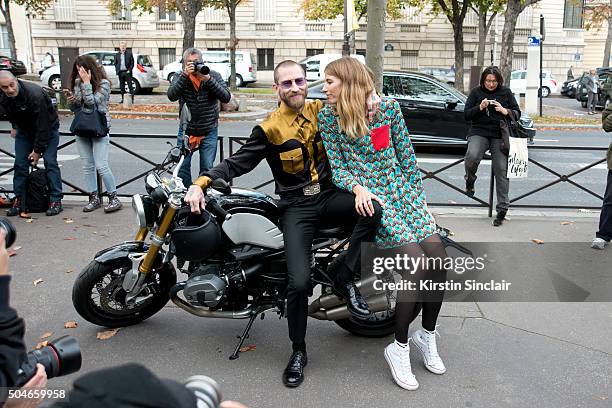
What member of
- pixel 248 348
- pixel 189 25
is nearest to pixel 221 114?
pixel 189 25

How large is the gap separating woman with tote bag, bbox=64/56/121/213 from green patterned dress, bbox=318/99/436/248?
4.16 metres

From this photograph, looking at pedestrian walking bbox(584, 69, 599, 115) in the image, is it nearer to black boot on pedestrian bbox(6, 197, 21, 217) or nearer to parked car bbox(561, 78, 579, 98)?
parked car bbox(561, 78, 579, 98)

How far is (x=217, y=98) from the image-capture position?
24.2ft

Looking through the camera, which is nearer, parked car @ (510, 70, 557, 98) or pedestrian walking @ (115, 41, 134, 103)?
pedestrian walking @ (115, 41, 134, 103)

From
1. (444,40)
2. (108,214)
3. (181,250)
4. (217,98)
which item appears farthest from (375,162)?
(444,40)

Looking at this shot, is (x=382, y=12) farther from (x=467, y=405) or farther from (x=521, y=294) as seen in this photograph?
(x=467, y=405)

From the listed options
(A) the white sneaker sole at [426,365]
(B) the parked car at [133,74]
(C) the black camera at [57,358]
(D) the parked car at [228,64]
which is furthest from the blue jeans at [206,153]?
(D) the parked car at [228,64]

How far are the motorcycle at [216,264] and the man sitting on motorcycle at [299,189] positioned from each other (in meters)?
0.10

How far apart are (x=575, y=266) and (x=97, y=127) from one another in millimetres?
5318

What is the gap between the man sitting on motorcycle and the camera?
3.68 m

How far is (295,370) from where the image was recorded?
12.1 ft

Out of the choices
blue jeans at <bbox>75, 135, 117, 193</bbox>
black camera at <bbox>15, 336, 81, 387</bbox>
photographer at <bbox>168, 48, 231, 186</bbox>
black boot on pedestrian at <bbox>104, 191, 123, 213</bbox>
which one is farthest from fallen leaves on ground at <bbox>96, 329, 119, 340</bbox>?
blue jeans at <bbox>75, 135, 117, 193</bbox>

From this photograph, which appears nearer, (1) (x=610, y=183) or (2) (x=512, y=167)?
(1) (x=610, y=183)

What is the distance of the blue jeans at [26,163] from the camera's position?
23.3ft
